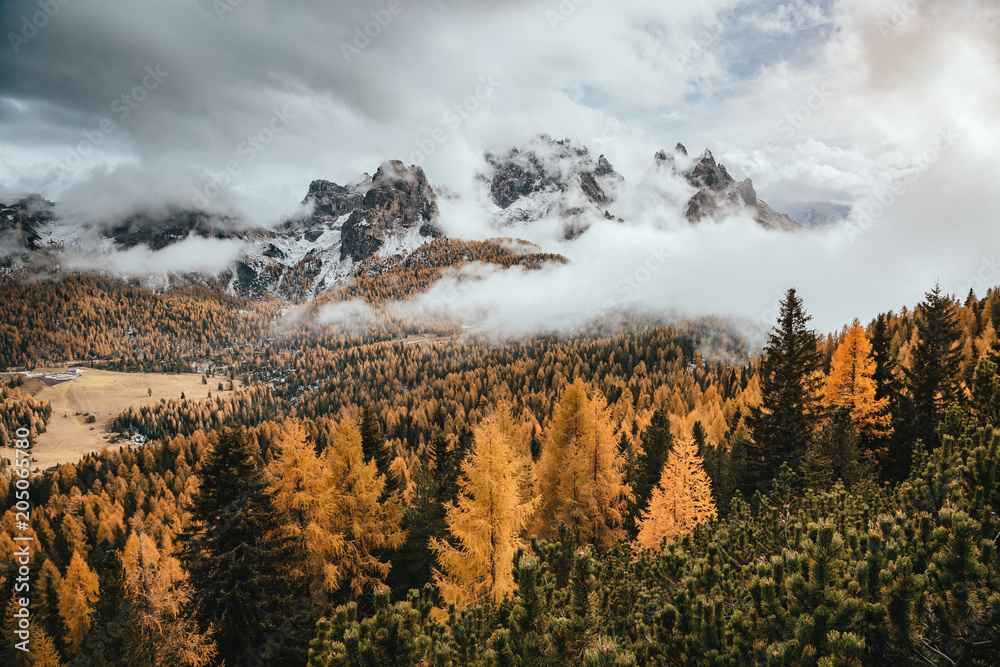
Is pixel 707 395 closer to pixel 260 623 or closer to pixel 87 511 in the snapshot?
pixel 260 623

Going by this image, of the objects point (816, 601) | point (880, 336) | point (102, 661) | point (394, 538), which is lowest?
point (102, 661)

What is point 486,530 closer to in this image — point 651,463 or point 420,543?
point 420,543

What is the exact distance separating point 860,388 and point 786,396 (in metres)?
5.16

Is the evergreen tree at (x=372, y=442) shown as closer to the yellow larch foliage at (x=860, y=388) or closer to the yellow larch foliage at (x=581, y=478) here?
the yellow larch foliage at (x=581, y=478)

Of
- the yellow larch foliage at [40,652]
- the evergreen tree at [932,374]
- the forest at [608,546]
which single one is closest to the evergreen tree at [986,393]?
the forest at [608,546]

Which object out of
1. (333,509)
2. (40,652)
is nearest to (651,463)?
(333,509)

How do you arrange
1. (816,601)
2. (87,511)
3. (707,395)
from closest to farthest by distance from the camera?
(816,601)
(87,511)
(707,395)

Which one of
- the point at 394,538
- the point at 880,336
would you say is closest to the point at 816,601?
the point at 394,538

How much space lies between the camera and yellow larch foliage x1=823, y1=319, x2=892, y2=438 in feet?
85.8

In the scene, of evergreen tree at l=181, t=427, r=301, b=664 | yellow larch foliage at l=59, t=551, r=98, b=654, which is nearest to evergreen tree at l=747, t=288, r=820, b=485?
evergreen tree at l=181, t=427, r=301, b=664

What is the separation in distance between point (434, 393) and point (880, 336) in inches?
5362

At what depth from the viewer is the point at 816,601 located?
506cm

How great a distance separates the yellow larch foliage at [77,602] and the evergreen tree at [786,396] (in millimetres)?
53331

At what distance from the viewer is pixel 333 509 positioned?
20828 millimetres
